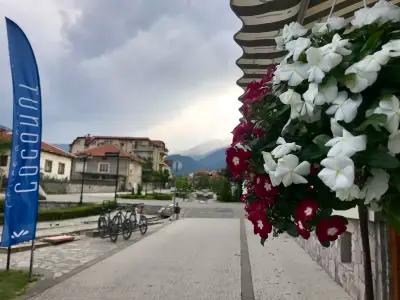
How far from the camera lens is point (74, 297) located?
6.13 metres

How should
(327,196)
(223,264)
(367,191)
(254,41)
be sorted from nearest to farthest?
1. (367,191)
2. (327,196)
3. (254,41)
4. (223,264)

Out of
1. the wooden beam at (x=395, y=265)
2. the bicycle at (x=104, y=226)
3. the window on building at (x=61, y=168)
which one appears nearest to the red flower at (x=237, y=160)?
the wooden beam at (x=395, y=265)

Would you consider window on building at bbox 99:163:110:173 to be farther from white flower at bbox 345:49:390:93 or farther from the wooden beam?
white flower at bbox 345:49:390:93

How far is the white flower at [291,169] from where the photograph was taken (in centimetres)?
136

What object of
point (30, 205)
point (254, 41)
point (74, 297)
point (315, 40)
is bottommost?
point (74, 297)

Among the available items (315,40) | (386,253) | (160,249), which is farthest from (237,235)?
(315,40)

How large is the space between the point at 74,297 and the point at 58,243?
20.4ft

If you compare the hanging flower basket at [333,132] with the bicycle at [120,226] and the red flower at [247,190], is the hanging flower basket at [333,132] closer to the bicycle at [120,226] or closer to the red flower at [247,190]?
the red flower at [247,190]

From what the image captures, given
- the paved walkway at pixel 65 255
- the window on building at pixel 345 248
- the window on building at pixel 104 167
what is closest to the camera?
the window on building at pixel 345 248

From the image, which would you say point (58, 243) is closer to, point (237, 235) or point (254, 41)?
A: point (237, 235)

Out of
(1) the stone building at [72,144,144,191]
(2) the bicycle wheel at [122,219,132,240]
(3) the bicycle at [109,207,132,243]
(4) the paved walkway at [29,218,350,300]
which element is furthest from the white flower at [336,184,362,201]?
(1) the stone building at [72,144,144,191]

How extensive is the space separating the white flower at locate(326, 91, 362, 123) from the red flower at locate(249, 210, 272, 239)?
0.54 m

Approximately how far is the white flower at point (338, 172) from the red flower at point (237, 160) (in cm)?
58

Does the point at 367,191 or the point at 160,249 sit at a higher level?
the point at 367,191
